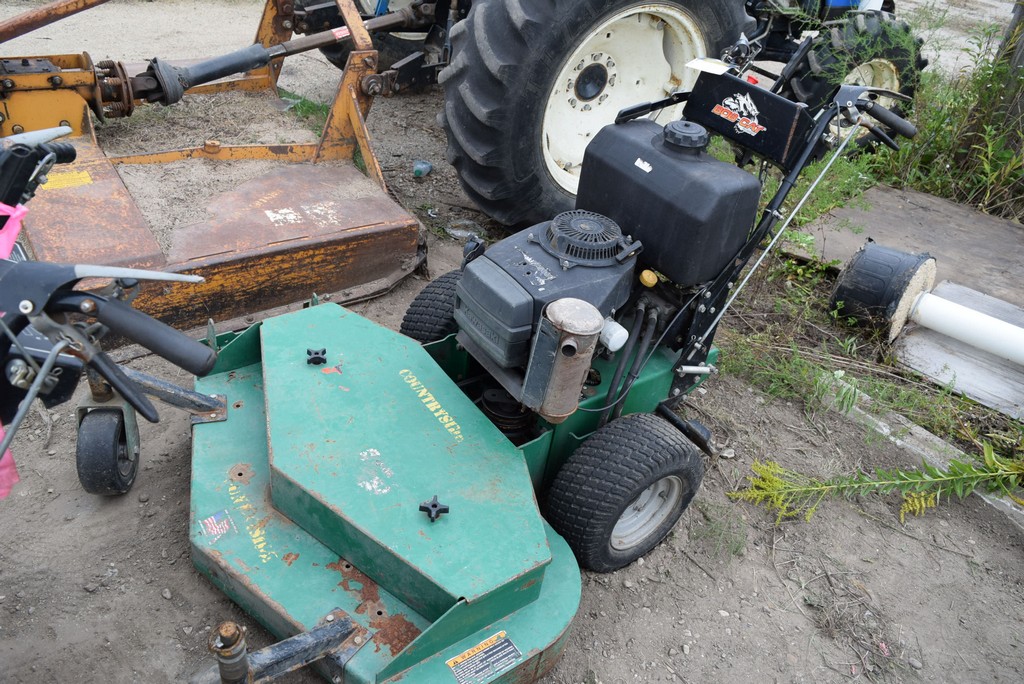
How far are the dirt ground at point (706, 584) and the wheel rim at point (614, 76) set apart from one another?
54.5 inches

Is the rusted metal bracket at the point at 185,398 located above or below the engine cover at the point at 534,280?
below

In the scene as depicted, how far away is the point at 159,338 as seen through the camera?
5.14 ft

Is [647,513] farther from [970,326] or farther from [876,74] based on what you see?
[876,74]

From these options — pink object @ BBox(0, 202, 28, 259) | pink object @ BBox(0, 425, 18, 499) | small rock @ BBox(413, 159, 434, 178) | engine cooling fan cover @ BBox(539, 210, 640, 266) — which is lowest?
small rock @ BBox(413, 159, 434, 178)

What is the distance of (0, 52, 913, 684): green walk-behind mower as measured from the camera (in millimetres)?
2029

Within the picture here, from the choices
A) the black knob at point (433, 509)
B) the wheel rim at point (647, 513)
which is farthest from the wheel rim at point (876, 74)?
the black knob at point (433, 509)

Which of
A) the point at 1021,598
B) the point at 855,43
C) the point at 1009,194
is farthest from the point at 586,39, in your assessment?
the point at 1009,194

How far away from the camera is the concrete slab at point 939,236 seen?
13.7ft

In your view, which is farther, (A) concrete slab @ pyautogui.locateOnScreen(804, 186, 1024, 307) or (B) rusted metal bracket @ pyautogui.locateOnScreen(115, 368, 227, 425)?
(A) concrete slab @ pyautogui.locateOnScreen(804, 186, 1024, 307)

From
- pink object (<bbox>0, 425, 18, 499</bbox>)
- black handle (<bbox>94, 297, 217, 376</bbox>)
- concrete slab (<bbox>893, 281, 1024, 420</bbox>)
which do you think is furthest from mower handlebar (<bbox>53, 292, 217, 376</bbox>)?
concrete slab (<bbox>893, 281, 1024, 420</bbox>)

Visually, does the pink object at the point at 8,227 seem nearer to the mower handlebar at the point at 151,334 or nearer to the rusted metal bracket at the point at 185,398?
the mower handlebar at the point at 151,334

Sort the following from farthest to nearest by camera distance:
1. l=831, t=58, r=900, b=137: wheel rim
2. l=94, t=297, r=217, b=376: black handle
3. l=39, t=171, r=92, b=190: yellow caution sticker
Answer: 1. l=831, t=58, r=900, b=137: wheel rim
2. l=39, t=171, r=92, b=190: yellow caution sticker
3. l=94, t=297, r=217, b=376: black handle

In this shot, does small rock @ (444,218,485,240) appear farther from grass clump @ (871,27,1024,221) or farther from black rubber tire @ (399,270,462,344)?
grass clump @ (871,27,1024,221)

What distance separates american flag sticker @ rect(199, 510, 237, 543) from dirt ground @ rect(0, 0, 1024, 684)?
0.31 m
